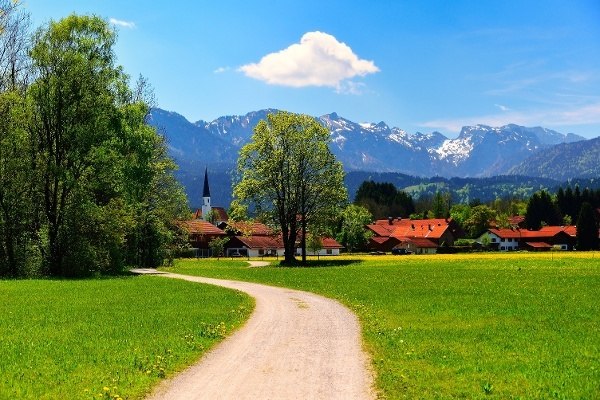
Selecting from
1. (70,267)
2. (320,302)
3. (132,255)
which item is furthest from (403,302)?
(132,255)

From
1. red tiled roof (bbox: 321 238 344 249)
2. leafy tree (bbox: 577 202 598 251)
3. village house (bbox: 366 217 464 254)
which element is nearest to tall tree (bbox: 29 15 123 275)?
red tiled roof (bbox: 321 238 344 249)

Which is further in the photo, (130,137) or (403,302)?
(130,137)

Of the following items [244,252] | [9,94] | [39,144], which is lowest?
[244,252]

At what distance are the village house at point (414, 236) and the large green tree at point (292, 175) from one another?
86680 millimetres

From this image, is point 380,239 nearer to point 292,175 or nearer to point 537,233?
point 537,233

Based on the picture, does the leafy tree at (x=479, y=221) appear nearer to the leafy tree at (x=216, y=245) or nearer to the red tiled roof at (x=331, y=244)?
the red tiled roof at (x=331, y=244)

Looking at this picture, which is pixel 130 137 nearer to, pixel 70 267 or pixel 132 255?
pixel 70 267

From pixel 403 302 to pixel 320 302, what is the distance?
4519 mm

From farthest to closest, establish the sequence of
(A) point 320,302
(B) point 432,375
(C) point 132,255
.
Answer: (C) point 132,255, (A) point 320,302, (B) point 432,375

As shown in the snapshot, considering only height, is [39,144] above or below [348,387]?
above

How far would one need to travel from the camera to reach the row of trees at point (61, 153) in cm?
4775

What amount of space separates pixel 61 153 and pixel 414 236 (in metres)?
134

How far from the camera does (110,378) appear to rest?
13695 millimetres

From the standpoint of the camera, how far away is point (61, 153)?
1908 inches
